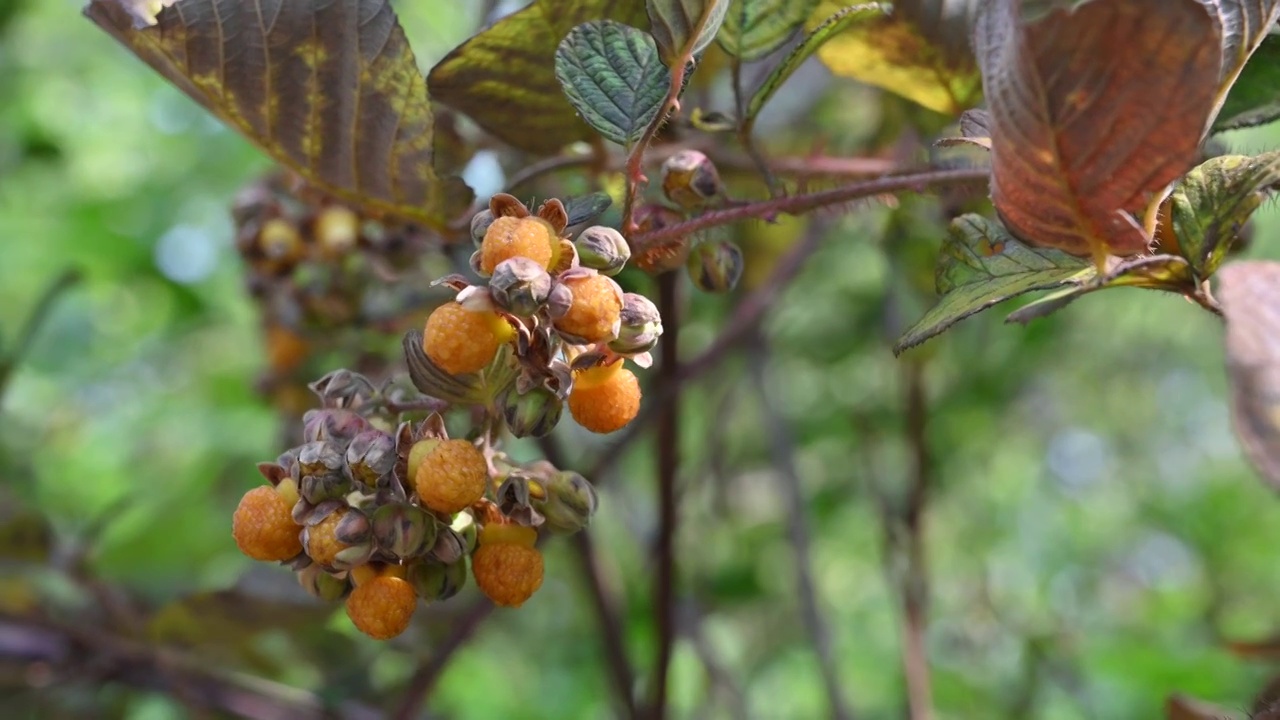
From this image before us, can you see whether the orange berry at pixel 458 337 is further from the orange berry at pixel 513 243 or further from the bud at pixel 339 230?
the bud at pixel 339 230

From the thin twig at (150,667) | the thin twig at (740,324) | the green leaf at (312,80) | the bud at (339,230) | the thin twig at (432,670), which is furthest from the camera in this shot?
the thin twig at (150,667)

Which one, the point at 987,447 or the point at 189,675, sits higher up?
the point at 189,675

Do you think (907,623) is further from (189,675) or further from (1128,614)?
(1128,614)

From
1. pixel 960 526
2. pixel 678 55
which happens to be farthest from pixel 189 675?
pixel 960 526

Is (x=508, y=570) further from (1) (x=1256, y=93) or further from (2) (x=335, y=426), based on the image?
(1) (x=1256, y=93)

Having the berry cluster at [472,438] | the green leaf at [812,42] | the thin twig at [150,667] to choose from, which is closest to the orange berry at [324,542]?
the berry cluster at [472,438]

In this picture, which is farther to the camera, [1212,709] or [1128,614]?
[1128,614]
